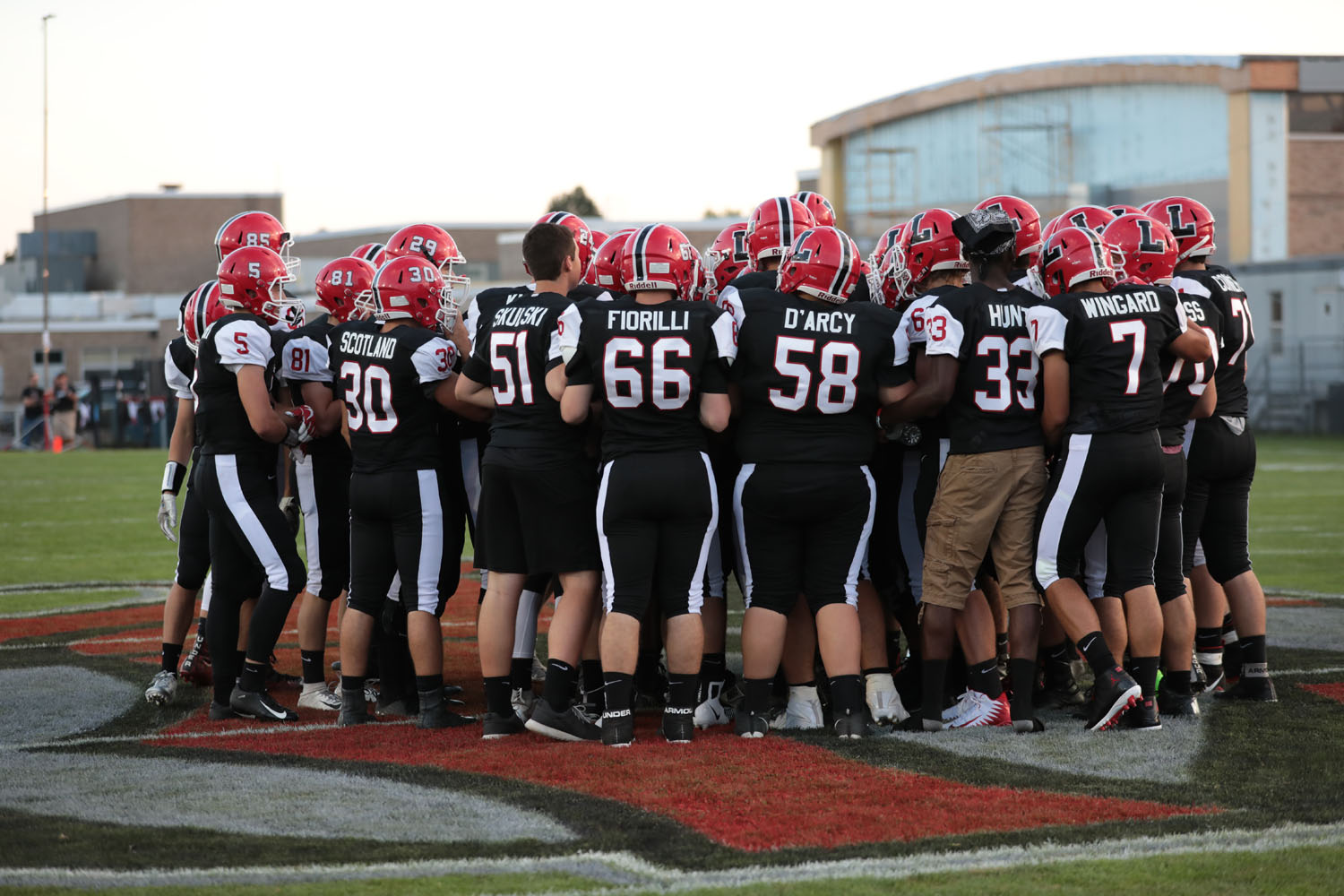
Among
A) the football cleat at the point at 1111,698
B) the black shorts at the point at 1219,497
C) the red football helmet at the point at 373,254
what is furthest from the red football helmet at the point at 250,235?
the black shorts at the point at 1219,497

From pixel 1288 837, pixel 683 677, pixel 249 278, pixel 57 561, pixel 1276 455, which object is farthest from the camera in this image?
pixel 1276 455

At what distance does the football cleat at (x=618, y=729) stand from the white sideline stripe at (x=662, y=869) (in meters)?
1.48

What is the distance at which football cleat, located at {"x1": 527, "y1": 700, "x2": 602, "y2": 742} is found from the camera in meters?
5.70

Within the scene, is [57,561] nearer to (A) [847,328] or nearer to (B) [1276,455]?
(A) [847,328]

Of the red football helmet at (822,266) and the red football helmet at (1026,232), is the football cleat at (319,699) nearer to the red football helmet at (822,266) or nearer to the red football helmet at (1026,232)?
the red football helmet at (822,266)

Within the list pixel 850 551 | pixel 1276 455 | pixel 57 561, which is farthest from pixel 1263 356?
pixel 850 551

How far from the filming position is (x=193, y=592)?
7.09 m

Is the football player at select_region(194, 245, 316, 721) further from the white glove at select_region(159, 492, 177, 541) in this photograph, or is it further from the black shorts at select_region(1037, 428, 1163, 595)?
the black shorts at select_region(1037, 428, 1163, 595)

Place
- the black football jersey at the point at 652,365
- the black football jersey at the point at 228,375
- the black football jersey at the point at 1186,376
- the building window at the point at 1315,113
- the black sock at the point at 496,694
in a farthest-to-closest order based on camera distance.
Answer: the building window at the point at 1315,113
the black football jersey at the point at 228,375
the black football jersey at the point at 1186,376
the black sock at the point at 496,694
the black football jersey at the point at 652,365

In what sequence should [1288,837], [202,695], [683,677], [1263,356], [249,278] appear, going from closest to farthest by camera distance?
[1288,837]
[683,677]
[249,278]
[202,695]
[1263,356]

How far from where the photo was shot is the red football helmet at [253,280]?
642 cm

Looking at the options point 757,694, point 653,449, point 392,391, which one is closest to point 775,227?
point 653,449

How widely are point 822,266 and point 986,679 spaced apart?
1855mm

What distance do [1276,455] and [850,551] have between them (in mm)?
20866
